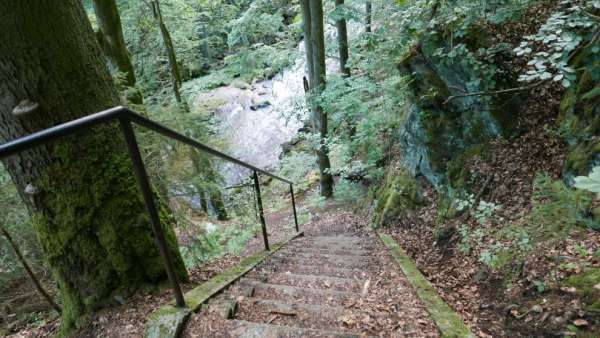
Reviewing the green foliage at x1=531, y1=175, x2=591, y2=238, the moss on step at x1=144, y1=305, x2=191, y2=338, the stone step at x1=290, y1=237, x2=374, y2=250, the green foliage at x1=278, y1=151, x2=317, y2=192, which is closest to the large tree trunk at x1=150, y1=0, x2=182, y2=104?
the stone step at x1=290, y1=237, x2=374, y2=250

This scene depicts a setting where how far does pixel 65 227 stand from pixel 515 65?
480cm

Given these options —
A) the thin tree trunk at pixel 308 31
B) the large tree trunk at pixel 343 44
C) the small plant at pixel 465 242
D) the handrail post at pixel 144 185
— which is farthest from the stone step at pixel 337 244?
the large tree trunk at pixel 343 44

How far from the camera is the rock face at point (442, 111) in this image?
417 centimetres

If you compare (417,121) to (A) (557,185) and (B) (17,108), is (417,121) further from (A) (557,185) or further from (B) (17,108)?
(B) (17,108)

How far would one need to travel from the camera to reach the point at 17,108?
1.80m

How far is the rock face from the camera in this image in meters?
4.17

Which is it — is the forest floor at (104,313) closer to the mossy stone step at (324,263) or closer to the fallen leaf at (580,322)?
the mossy stone step at (324,263)

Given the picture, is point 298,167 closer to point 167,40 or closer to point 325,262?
point 167,40

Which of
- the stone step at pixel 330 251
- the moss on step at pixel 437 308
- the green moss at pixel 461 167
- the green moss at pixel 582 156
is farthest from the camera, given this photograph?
the stone step at pixel 330 251

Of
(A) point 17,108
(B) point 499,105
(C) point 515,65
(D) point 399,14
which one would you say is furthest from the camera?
(D) point 399,14

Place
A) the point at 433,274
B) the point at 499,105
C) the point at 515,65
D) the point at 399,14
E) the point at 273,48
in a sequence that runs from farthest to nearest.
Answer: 1. the point at 273,48
2. the point at 399,14
3. the point at 499,105
4. the point at 515,65
5. the point at 433,274

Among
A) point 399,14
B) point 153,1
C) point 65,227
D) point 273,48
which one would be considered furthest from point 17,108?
point 273,48

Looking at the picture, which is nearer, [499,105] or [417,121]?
[499,105]

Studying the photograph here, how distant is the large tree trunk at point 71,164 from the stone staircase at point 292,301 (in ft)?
2.00
